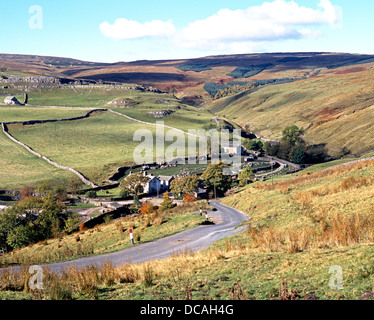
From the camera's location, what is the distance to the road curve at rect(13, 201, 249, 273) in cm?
1964

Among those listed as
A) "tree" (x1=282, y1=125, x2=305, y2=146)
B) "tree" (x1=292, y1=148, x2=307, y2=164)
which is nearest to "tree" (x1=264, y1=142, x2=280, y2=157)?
"tree" (x1=282, y1=125, x2=305, y2=146)

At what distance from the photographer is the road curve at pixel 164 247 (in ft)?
64.4

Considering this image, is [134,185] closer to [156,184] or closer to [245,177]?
[156,184]

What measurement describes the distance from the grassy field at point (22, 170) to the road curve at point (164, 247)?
6396 cm

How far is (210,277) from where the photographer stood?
42.0ft

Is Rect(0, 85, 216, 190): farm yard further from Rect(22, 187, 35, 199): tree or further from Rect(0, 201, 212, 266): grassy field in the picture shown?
Rect(0, 201, 212, 266): grassy field

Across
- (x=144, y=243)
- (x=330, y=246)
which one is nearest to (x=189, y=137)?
(x=144, y=243)

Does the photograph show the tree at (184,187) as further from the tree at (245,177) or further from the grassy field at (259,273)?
the grassy field at (259,273)

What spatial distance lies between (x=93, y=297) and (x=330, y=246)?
29.3ft

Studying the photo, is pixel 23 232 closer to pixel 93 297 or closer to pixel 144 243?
pixel 144 243

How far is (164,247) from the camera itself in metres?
22.2

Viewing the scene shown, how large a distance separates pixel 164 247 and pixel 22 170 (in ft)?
269

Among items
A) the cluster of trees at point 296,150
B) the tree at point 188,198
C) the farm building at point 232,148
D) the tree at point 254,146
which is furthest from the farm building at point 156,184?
the tree at point 254,146

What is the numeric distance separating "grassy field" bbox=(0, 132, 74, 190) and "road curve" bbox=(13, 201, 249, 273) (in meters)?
64.0
